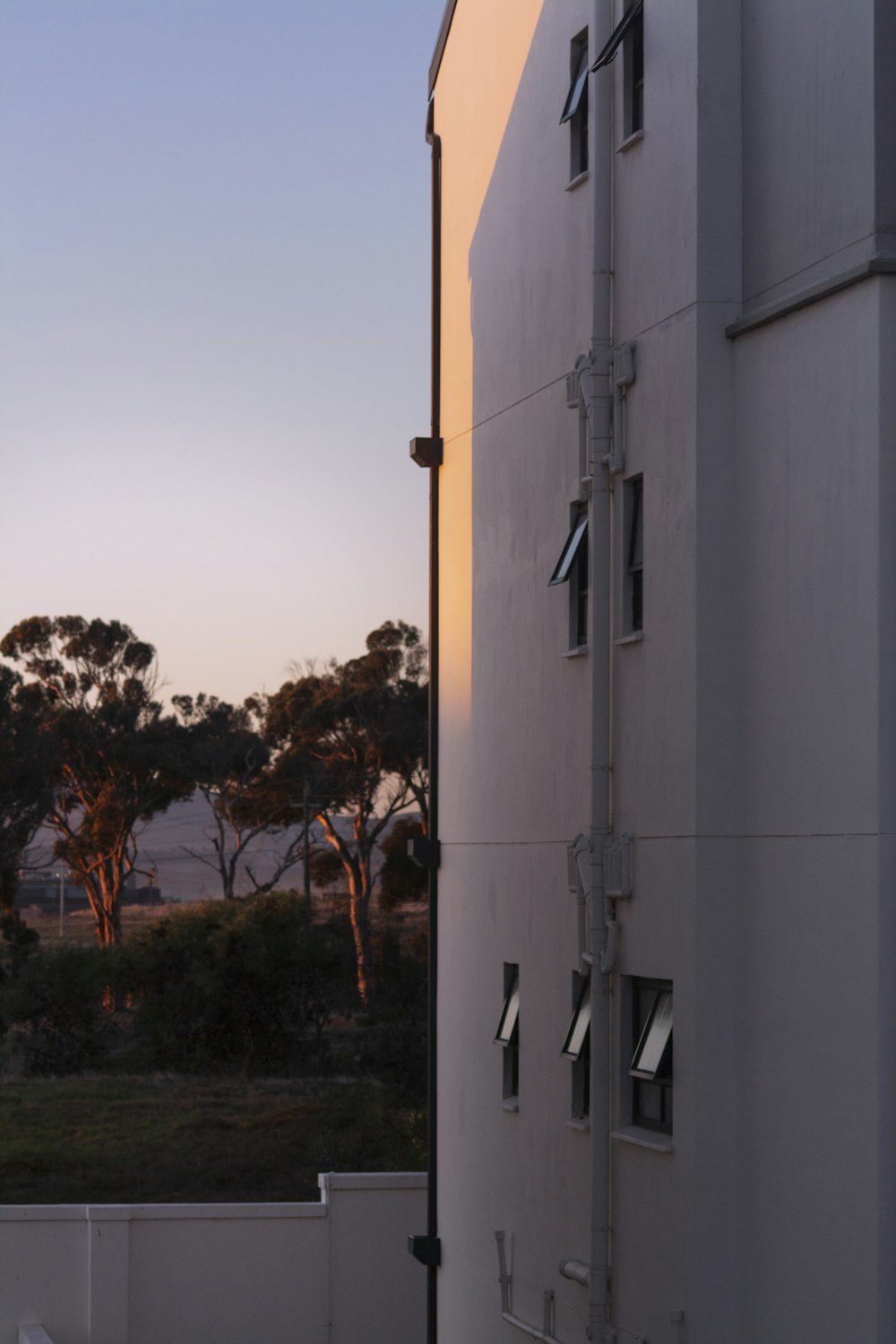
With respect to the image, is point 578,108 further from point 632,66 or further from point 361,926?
point 361,926

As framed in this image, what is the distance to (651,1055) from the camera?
9227mm

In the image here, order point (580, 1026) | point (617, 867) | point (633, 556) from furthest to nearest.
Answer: point (580, 1026), point (633, 556), point (617, 867)

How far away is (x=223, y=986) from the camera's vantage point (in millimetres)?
34625

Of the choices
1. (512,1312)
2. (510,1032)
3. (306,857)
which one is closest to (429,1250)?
(512,1312)

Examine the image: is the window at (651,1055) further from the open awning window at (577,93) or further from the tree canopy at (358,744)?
the tree canopy at (358,744)

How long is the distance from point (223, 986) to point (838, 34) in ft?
94.0

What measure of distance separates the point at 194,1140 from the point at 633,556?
26035 millimetres

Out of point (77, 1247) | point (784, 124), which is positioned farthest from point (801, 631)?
point (77, 1247)

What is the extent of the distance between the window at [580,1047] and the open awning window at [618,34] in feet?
17.9

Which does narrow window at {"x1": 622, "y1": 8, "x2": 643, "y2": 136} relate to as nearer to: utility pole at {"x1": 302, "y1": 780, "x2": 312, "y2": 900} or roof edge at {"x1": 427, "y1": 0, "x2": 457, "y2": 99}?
roof edge at {"x1": 427, "y1": 0, "x2": 457, "y2": 99}

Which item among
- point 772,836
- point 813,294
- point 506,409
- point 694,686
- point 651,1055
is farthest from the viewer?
point 506,409

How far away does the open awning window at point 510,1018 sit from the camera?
38.0 ft

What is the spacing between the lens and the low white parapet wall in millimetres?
15422

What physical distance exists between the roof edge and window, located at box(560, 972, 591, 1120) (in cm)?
778
